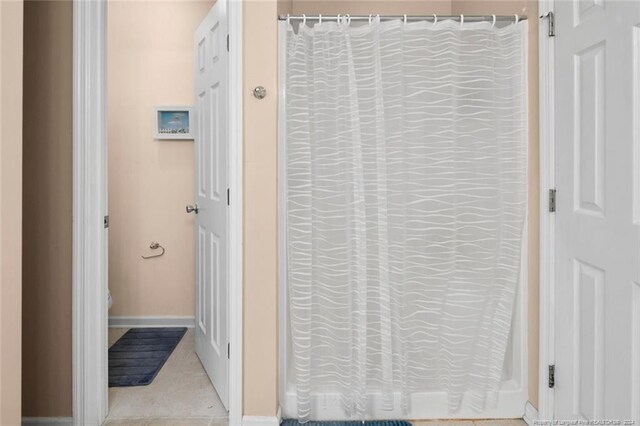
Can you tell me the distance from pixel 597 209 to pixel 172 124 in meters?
2.70

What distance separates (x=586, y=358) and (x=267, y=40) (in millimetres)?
1727

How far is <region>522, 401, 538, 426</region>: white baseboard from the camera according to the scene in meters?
2.01

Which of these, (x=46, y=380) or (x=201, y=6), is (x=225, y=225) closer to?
(x=46, y=380)

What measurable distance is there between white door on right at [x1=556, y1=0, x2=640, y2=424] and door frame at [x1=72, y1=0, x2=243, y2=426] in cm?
128

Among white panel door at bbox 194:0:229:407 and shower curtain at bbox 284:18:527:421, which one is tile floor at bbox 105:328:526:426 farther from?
shower curtain at bbox 284:18:527:421

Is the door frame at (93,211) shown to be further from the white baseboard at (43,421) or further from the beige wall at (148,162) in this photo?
the beige wall at (148,162)

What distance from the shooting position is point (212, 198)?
2.42m

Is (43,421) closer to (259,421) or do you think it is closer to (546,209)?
(259,421)

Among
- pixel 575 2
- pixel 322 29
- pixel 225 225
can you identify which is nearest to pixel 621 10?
pixel 575 2

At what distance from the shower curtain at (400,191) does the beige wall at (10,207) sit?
0.99 m

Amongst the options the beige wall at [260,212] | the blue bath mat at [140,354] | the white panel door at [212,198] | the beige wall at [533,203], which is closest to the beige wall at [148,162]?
the blue bath mat at [140,354]

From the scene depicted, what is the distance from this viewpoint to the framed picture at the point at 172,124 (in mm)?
3332

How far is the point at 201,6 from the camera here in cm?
331

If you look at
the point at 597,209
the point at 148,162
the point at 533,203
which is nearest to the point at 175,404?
the point at 148,162
